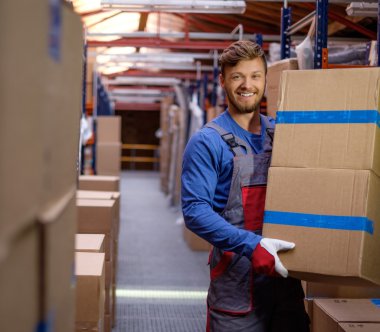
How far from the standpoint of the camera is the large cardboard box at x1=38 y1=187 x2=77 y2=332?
0.97 metres

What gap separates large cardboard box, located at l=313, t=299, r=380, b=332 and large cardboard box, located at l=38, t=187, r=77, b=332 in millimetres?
1412

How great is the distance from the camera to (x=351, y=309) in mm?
2537

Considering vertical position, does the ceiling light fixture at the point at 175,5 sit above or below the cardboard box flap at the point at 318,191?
above

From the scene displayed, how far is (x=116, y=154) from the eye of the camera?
9.72 m

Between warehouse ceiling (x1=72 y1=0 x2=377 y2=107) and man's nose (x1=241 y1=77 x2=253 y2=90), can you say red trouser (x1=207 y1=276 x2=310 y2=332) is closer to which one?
man's nose (x1=241 y1=77 x2=253 y2=90)

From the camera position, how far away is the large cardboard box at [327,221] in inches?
72.6

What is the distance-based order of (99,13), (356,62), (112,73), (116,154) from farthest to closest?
(112,73) → (116,154) → (99,13) → (356,62)

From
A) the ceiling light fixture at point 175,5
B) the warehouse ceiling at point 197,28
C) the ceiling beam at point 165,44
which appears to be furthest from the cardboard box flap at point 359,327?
the ceiling beam at point 165,44

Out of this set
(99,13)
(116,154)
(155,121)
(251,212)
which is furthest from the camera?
(155,121)

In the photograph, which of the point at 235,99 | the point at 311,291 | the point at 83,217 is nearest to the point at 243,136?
the point at 235,99

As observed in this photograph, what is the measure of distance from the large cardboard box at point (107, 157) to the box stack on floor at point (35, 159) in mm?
8595

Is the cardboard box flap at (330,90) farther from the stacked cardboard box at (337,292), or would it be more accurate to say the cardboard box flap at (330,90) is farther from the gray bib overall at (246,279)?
the stacked cardboard box at (337,292)

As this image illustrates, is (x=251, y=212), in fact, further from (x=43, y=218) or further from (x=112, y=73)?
(x=112, y=73)

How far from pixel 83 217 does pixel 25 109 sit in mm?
2758
